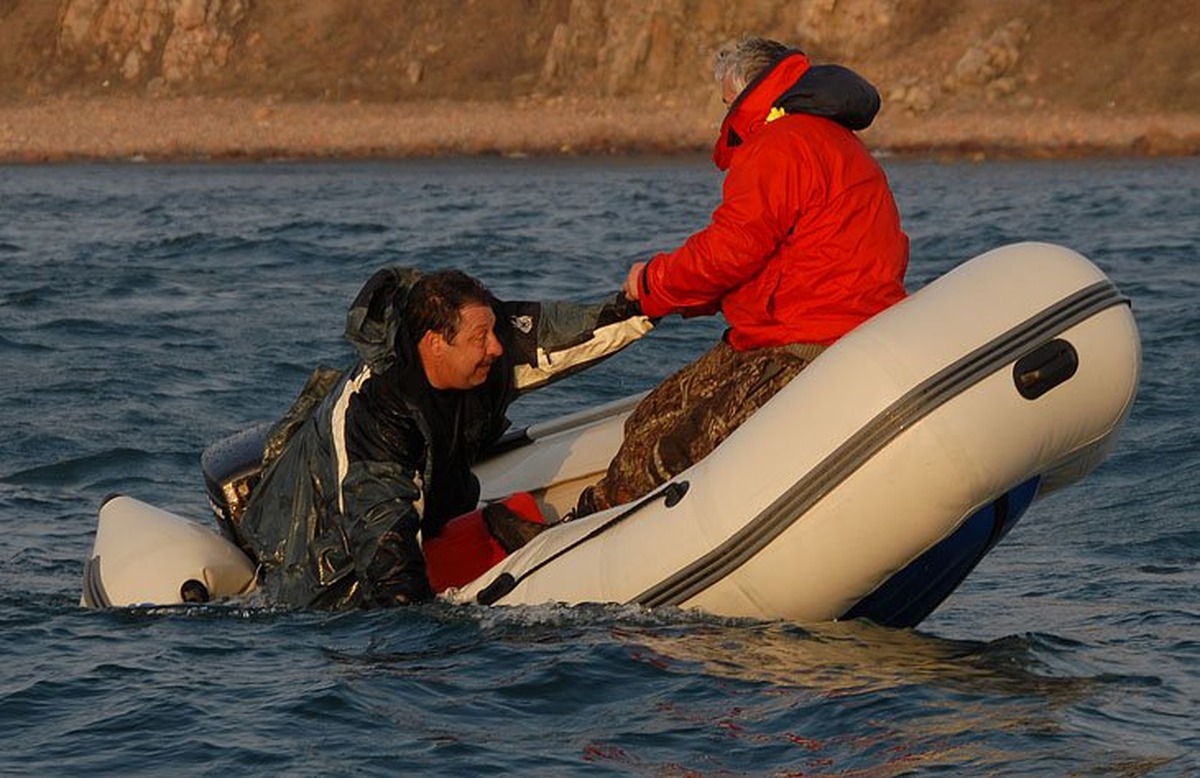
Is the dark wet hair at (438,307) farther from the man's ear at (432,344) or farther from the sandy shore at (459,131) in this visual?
the sandy shore at (459,131)

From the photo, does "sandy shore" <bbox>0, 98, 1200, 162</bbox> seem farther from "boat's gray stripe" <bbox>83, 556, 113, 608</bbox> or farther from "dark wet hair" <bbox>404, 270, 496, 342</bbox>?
"dark wet hair" <bbox>404, 270, 496, 342</bbox>

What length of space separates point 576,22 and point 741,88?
3368cm

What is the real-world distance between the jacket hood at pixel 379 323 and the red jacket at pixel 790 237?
2.36ft

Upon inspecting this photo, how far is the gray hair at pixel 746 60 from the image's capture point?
6.00m

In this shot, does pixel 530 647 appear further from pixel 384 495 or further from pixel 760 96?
pixel 760 96

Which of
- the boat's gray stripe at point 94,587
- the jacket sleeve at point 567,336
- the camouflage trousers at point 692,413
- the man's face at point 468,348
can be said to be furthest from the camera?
the boat's gray stripe at point 94,587

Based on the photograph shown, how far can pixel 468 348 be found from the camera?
584 centimetres

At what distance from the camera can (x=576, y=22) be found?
39188 mm

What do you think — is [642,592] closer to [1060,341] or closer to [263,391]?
[1060,341]

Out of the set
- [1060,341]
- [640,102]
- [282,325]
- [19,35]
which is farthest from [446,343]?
[19,35]

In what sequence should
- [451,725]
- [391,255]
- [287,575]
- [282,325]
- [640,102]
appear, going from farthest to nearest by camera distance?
[640,102] → [391,255] → [282,325] → [287,575] → [451,725]

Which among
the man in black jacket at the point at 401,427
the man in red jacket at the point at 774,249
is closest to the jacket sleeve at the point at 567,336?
the man in black jacket at the point at 401,427

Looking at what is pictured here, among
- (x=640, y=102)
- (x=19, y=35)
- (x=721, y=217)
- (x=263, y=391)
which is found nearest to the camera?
(x=721, y=217)

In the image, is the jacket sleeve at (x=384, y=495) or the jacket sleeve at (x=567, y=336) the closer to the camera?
the jacket sleeve at (x=384, y=495)
